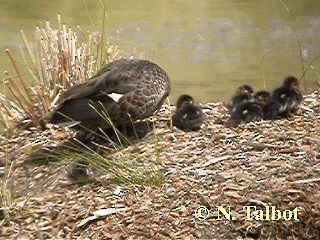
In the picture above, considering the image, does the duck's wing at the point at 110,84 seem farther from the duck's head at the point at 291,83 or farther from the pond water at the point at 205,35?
the pond water at the point at 205,35

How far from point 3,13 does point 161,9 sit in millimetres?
2761

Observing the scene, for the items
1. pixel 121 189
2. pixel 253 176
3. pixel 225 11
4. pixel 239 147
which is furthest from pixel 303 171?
pixel 225 11

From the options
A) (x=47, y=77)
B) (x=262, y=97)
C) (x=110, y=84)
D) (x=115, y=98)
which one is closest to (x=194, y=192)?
(x=115, y=98)

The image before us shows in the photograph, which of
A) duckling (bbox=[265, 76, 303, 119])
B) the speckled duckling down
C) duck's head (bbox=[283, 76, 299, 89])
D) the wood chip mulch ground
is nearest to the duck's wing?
the speckled duckling down

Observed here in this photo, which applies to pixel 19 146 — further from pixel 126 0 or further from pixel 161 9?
pixel 126 0

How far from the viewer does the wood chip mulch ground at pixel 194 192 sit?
3990 mm

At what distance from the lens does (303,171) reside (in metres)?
4.26

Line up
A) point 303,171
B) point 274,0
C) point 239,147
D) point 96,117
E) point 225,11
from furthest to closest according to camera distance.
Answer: point 274,0 → point 225,11 → point 96,117 → point 239,147 → point 303,171

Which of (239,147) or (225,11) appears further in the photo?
(225,11)

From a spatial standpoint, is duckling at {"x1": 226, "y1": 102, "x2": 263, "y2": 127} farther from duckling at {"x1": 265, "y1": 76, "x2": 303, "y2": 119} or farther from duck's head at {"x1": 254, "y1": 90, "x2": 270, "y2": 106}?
Result: duck's head at {"x1": 254, "y1": 90, "x2": 270, "y2": 106}

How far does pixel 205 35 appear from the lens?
12.4m

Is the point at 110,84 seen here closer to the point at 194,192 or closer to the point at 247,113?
the point at 247,113

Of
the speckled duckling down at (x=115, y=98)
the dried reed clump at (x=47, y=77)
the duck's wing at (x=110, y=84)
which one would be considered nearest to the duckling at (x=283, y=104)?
the speckled duckling down at (x=115, y=98)

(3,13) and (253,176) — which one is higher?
(253,176)
